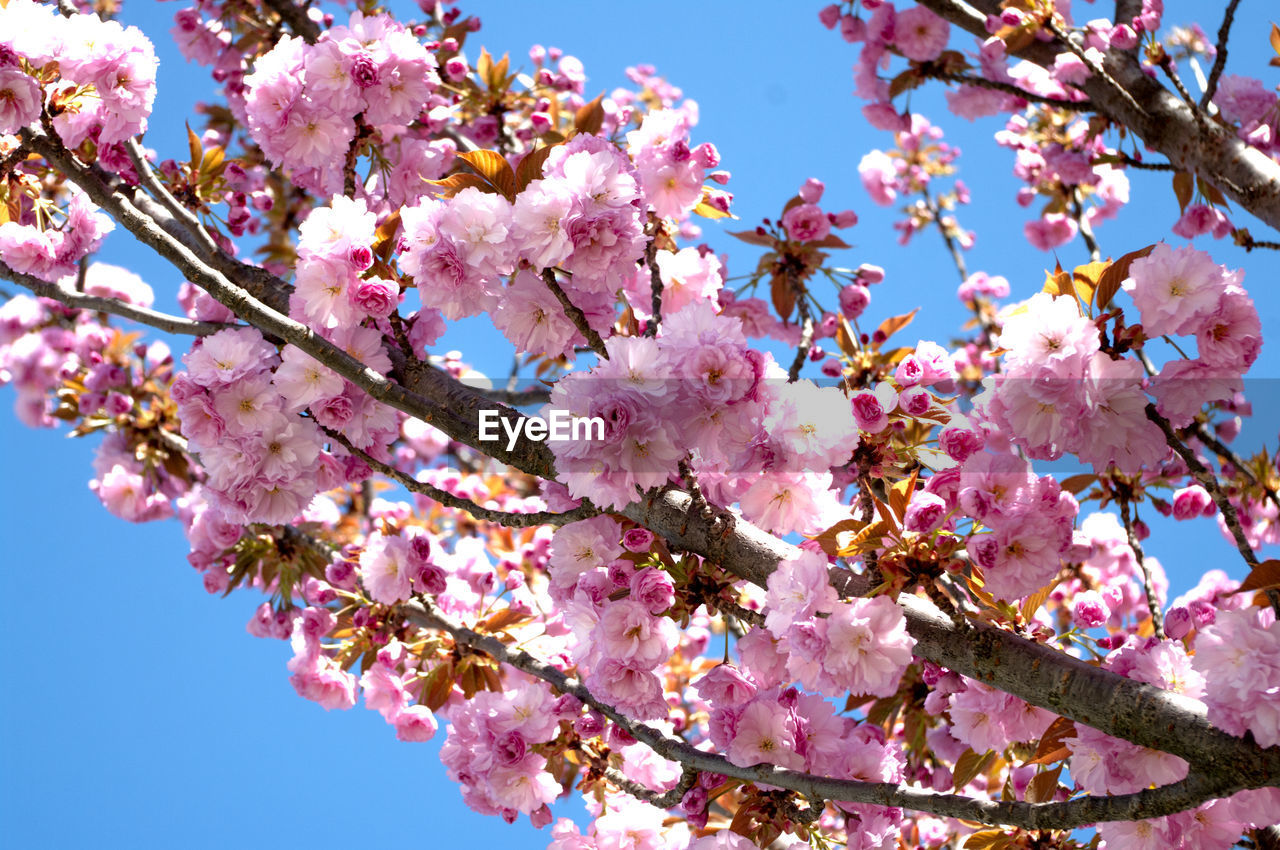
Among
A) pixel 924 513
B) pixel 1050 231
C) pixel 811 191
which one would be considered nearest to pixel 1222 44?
pixel 811 191

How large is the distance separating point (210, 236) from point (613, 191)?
120 cm

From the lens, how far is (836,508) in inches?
66.5

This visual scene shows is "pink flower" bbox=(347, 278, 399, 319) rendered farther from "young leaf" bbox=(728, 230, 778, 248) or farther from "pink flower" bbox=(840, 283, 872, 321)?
"pink flower" bbox=(840, 283, 872, 321)

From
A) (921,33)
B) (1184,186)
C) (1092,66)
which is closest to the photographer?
(1092,66)

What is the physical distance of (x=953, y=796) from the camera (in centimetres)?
147

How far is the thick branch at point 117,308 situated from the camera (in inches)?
80.1

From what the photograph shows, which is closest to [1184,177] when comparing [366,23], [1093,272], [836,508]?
[1093,272]

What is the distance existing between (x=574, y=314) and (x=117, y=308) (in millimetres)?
1155

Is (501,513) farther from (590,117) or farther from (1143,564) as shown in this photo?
(1143,564)

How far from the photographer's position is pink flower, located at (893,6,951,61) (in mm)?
3293

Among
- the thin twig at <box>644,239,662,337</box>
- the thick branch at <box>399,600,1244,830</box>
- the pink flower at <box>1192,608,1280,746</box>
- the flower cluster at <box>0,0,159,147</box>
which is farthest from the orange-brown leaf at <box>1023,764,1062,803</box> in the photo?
the flower cluster at <box>0,0,159,147</box>

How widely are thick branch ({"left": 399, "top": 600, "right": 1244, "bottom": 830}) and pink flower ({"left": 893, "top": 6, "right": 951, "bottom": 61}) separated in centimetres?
258

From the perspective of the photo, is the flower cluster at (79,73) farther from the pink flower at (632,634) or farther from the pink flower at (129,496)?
the pink flower at (129,496)

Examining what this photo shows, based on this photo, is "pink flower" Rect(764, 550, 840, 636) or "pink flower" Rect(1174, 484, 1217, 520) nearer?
"pink flower" Rect(764, 550, 840, 636)
